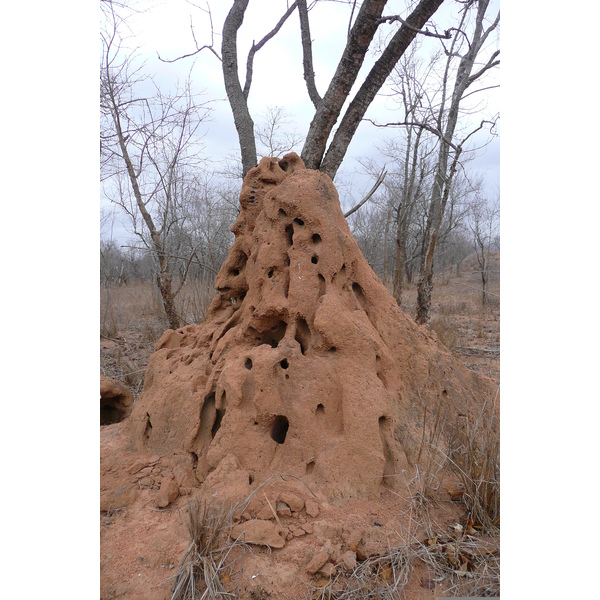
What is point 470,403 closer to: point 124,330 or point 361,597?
point 361,597

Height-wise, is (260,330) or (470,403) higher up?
(260,330)

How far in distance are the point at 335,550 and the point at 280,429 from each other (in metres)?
0.72

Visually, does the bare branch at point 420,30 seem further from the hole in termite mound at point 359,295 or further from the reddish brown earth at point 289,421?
the hole in termite mound at point 359,295

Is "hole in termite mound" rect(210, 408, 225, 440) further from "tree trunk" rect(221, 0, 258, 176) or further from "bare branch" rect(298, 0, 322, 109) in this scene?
"bare branch" rect(298, 0, 322, 109)

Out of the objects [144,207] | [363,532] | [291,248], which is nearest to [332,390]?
[363,532]

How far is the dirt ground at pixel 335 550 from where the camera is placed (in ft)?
5.36

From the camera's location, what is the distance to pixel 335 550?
1.74m

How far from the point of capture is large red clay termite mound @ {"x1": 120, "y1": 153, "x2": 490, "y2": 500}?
2.14m

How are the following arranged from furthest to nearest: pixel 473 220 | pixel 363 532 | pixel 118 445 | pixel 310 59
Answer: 1. pixel 473 220
2. pixel 310 59
3. pixel 118 445
4. pixel 363 532

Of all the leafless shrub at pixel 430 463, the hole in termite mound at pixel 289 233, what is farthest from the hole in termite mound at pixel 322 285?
the leafless shrub at pixel 430 463

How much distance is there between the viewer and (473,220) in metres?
13.5

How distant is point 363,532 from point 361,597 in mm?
288
